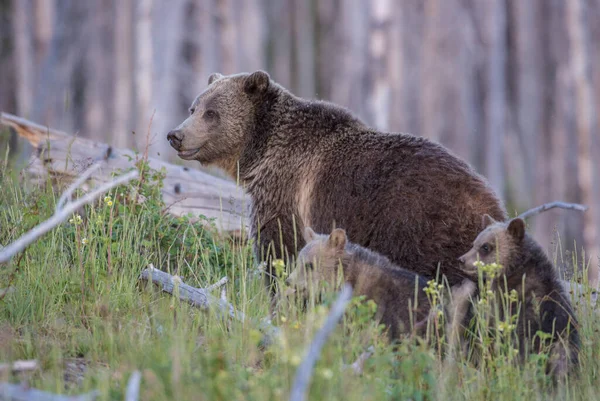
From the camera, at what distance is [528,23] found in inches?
952

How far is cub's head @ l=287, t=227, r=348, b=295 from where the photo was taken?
573cm

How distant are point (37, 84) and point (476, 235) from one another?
75.1 ft

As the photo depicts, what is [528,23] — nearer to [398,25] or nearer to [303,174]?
[398,25]

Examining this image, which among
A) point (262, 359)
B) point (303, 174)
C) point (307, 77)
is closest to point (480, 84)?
point (307, 77)

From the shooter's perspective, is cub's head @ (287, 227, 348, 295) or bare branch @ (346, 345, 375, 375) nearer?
bare branch @ (346, 345, 375, 375)

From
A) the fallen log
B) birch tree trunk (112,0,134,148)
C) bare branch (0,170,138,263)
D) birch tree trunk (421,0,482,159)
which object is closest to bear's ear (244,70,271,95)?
the fallen log

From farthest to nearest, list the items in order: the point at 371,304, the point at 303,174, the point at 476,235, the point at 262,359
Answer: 1. the point at 303,174
2. the point at 476,235
3. the point at 262,359
4. the point at 371,304

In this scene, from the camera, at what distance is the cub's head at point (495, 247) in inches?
219

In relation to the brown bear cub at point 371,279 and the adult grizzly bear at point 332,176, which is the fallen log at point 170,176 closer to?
the adult grizzly bear at point 332,176

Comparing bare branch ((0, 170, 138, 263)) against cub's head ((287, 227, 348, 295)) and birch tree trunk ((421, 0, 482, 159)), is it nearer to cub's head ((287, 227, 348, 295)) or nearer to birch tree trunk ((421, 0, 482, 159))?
cub's head ((287, 227, 348, 295))

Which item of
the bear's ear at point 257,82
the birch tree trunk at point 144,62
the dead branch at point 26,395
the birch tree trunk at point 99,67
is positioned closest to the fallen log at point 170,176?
the bear's ear at point 257,82

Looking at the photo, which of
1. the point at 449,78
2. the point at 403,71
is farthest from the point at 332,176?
the point at 403,71

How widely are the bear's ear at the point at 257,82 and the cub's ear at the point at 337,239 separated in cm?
222

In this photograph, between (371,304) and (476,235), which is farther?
(476,235)
